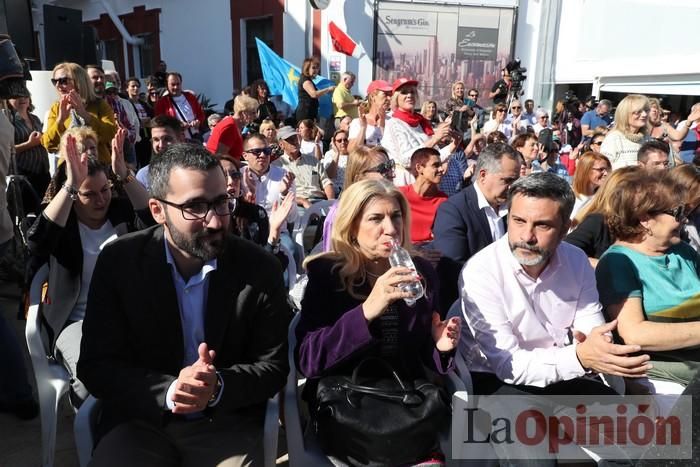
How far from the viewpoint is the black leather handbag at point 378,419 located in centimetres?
186

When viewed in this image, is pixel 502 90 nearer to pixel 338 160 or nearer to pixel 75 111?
pixel 338 160

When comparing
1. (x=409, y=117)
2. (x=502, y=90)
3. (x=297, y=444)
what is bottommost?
(x=297, y=444)

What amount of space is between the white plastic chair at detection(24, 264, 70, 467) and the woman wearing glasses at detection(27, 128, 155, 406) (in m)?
0.06

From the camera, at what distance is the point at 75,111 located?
4.22m

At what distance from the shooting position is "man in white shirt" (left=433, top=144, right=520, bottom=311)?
3025 mm

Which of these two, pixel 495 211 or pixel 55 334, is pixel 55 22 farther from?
pixel 495 211

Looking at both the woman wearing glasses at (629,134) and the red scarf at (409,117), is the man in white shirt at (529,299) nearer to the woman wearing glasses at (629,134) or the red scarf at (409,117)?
the red scarf at (409,117)

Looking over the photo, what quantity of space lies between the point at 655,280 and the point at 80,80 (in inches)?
173

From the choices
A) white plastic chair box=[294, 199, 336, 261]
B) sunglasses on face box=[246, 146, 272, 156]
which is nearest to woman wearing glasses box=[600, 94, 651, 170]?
white plastic chair box=[294, 199, 336, 261]

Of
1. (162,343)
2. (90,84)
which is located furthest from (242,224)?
(90,84)

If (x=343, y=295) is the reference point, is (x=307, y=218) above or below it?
below

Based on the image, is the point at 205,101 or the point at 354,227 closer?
the point at 354,227

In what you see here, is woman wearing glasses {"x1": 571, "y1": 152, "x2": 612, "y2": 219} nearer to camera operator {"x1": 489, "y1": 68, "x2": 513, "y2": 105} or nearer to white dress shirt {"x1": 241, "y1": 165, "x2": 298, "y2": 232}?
white dress shirt {"x1": 241, "y1": 165, "x2": 298, "y2": 232}

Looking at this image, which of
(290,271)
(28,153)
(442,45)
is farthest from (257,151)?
(442,45)
